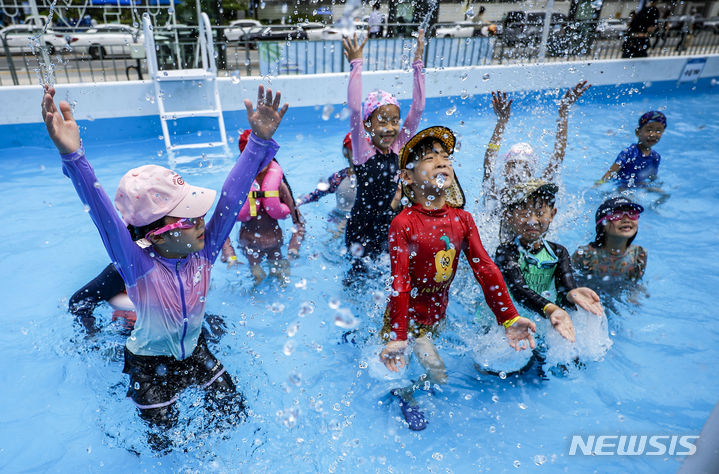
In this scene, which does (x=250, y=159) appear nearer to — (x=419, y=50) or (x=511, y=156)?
(x=419, y=50)

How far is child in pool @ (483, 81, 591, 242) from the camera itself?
380cm

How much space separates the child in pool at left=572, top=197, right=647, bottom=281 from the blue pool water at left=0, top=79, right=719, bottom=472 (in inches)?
16.3

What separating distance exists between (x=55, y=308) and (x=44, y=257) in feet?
3.46

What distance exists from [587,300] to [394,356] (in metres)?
1.32

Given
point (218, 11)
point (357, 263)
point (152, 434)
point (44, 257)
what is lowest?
point (44, 257)

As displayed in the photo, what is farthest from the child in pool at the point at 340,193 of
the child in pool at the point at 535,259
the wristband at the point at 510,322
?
the wristband at the point at 510,322

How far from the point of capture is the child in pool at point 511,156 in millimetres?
3805

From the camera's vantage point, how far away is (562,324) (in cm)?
257

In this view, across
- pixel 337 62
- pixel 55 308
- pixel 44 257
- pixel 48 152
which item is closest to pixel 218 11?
pixel 337 62

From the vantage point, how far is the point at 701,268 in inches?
183

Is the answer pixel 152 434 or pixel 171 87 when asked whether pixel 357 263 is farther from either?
pixel 171 87

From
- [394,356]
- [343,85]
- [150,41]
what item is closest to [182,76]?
[150,41]

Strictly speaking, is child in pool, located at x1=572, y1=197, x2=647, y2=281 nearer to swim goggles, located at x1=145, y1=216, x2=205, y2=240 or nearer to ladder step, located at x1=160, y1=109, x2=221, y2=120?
swim goggles, located at x1=145, y1=216, x2=205, y2=240

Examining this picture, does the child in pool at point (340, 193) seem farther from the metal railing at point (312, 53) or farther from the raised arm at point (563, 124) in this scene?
the metal railing at point (312, 53)
